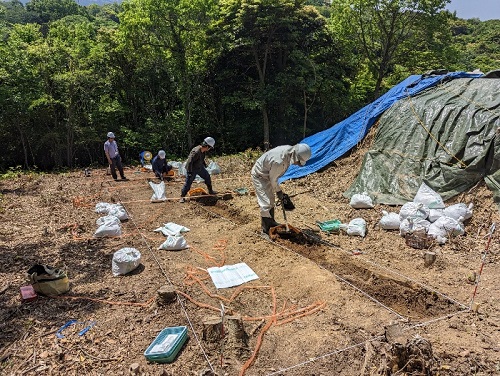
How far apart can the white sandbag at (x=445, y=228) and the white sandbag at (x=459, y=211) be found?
25 cm

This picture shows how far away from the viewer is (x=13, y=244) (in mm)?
5535

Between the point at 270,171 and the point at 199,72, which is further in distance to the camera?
the point at 199,72

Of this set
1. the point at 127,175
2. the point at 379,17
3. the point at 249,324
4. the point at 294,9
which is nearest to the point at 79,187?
the point at 127,175

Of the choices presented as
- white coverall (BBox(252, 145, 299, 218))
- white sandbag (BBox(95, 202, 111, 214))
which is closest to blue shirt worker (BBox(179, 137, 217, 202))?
white sandbag (BBox(95, 202, 111, 214))

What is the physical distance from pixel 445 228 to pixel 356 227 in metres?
1.30

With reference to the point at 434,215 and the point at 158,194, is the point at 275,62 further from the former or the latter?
the point at 434,215

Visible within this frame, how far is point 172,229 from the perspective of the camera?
6.12m

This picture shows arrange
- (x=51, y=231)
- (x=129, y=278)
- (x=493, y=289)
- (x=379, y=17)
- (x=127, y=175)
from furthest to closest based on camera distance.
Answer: (x=379, y=17)
(x=127, y=175)
(x=51, y=231)
(x=129, y=278)
(x=493, y=289)

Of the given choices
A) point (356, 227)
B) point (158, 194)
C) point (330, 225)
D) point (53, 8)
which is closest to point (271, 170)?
point (330, 225)

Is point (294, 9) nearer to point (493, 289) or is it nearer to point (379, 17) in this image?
point (379, 17)

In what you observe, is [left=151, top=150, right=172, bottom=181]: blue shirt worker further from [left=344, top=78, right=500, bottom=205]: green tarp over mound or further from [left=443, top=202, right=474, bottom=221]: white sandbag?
[left=443, top=202, right=474, bottom=221]: white sandbag

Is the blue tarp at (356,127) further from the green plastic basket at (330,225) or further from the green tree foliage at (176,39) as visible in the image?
the green tree foliage at (176,39)

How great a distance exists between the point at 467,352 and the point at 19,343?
3888 millimetres

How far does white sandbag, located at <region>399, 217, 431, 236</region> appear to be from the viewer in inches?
215
